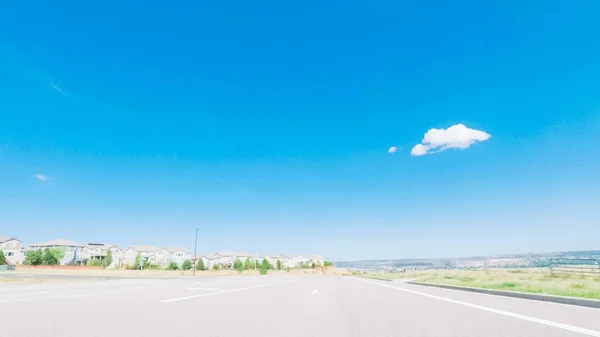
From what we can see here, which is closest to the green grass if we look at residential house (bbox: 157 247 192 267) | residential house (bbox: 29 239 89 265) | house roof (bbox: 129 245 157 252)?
residential house (bbox: 29 239 89 265)

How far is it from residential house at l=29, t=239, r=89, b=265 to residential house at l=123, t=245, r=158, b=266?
52.8 feet

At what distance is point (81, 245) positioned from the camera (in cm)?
11631

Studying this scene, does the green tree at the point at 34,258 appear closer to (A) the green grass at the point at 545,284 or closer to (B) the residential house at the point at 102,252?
(B) the residential house at the point at 102,252

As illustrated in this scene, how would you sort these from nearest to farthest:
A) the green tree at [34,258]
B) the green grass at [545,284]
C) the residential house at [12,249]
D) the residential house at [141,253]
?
the green grass at [545,284] → the green tree at [34,258] → the residential house at [12,249] → the residential house at [141,253]

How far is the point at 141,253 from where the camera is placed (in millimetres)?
134750

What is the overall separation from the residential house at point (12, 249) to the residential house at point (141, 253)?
30.1 m

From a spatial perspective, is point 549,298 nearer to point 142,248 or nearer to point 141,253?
point 141,253

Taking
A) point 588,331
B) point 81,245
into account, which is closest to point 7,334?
point 588,331

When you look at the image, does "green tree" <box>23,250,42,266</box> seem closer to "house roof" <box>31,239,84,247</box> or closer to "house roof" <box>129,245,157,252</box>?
"house roof" <box>31,239,84,247</box>

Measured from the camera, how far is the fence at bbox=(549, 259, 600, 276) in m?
21.8

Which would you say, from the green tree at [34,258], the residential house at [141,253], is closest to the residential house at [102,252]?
the residential house at [141,253]

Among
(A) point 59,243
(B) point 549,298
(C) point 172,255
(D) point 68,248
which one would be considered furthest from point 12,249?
(B) point 549,298

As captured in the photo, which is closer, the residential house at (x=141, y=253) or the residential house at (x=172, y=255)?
the residential house at (x=141, y=253)

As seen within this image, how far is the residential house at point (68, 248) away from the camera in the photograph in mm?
110562
